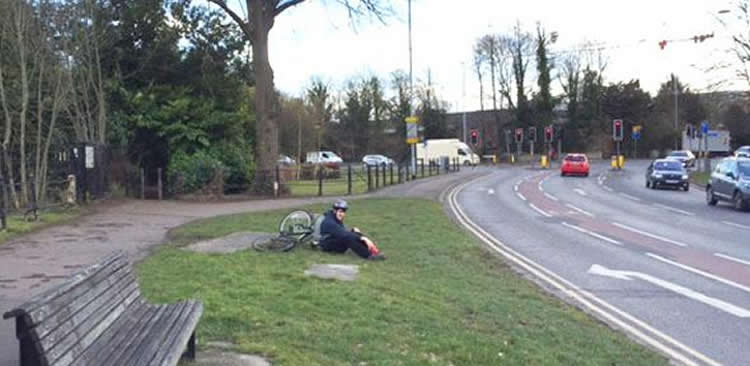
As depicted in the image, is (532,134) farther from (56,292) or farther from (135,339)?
(56,292)

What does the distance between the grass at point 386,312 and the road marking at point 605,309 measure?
336mm

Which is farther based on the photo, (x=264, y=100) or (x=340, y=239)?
(x=264, y=100)

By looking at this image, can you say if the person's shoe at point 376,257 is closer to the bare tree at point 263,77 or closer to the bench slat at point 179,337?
the bench slat at point 179,337

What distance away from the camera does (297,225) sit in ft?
46.7

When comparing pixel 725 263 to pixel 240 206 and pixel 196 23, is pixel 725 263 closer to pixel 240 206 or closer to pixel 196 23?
pixel 240 206

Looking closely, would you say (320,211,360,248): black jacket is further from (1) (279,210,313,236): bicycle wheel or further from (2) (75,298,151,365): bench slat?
(2) (75,298,151,365): bench slat

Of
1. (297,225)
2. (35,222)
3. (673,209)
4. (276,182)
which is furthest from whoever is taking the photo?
(276,182)

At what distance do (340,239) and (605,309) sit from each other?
481 cm

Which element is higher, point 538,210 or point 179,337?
point 179,337

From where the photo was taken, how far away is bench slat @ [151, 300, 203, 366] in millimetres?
4859

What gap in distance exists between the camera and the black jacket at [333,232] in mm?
12992

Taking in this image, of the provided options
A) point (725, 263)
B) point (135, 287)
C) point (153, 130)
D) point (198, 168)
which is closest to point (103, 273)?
point (135, 287)

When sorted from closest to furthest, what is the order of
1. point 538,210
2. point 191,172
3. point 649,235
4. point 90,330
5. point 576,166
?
point 90,330
point 649,235
point 538,210
point 191,172
point 576,166

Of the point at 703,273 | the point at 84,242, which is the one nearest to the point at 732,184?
the point at 703,273
